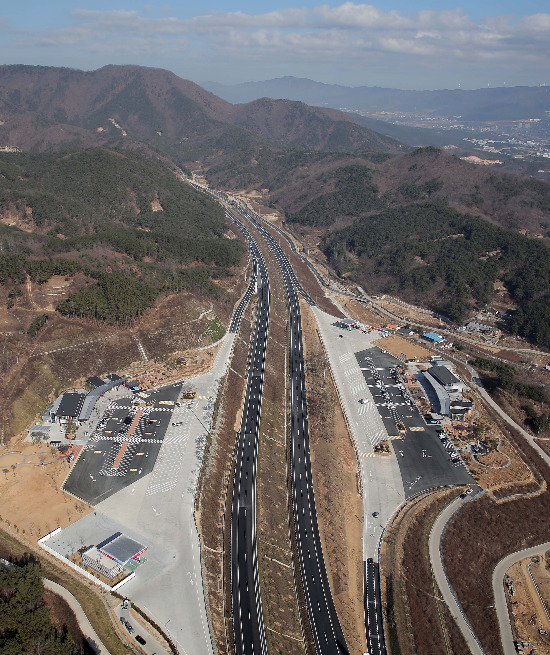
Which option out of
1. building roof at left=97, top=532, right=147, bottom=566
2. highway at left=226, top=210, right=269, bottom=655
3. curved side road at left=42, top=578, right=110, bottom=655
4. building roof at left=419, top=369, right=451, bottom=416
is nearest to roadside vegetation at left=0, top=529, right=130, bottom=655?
curved side road at left=42, top=578, right=110, bottom=655

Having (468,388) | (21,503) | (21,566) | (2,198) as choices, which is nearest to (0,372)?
(21,503)

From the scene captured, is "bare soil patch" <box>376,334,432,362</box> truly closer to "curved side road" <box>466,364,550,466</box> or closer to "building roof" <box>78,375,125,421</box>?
"curved side road" <box>466,364,550,466</box>

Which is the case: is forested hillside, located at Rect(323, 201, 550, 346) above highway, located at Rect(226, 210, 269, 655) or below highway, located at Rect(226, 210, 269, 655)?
above

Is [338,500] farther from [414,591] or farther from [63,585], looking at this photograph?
[63,585]

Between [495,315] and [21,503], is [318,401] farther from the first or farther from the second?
[495,315]

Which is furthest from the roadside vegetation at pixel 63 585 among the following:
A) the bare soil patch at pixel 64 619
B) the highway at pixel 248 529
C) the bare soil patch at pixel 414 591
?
the bare soil patch at pixel 414 591

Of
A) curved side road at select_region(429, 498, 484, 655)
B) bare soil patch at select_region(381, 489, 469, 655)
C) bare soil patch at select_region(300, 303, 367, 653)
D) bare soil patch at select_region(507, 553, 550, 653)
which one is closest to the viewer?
bare soil patch at select_region(381, 489, 469, 655)
